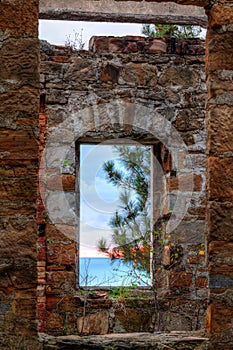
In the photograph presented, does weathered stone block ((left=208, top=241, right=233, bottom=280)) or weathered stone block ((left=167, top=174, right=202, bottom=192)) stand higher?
weathered stone block ((left=167, top=174, right=202, bottom=192))

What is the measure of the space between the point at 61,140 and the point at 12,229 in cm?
285

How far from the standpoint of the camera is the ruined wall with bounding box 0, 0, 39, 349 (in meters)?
2.80

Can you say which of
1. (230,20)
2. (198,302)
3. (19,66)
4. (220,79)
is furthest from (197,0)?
(198,302)

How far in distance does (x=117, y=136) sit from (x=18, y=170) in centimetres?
285

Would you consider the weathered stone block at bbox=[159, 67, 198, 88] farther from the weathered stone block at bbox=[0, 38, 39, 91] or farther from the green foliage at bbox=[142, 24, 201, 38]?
the weathered stone block at bbox=[0, 38, 39, 91]

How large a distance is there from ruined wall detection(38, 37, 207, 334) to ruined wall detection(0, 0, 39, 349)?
8.77 ft

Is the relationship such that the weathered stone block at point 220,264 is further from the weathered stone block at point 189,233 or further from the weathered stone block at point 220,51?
the weathered stone block at point 189,233

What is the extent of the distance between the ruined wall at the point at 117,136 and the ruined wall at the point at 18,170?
2.67 metres

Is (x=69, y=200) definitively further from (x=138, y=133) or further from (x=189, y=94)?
(x=189, y=94)

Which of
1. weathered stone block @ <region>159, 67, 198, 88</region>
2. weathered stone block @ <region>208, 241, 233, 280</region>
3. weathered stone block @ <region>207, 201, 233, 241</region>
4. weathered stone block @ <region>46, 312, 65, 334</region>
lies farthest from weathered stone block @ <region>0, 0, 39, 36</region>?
weathered stone block @ <region>46, 312, 65, 334</region>

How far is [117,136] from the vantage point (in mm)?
5660

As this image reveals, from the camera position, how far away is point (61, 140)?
5.62 metres

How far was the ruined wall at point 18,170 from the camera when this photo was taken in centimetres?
280

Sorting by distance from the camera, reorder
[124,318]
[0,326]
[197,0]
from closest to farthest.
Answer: [0,326]
[197,0]
[124,318]
